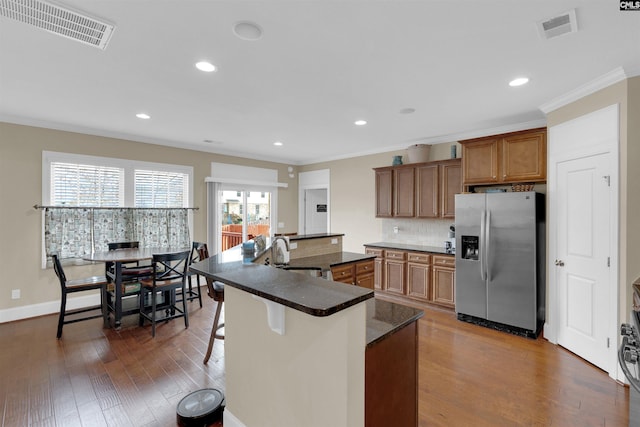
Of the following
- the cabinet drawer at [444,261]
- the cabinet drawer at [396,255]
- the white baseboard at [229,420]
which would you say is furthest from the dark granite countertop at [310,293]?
the cabinet drawer at [396,255]

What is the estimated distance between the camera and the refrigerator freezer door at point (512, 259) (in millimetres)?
3430

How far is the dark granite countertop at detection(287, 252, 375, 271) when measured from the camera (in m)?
3.26

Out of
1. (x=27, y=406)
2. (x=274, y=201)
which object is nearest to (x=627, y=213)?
(x=27, y=406)

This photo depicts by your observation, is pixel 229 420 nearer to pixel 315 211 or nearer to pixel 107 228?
pixel 107 228

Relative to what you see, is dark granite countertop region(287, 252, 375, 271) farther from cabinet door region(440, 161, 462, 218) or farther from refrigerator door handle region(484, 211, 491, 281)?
cabinet door region(440, 161, 462, 218)

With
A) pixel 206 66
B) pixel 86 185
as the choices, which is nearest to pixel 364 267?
pixel 206 66

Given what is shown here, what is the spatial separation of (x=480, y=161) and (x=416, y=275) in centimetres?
191

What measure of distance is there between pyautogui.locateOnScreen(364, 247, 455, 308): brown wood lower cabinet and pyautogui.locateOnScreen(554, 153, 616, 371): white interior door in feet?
4.25

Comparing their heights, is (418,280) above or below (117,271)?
below

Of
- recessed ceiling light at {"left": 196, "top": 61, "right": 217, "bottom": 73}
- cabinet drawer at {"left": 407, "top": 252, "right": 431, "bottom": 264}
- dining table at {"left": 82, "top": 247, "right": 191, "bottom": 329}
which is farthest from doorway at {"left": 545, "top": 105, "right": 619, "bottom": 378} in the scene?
dining table at {"left": 82, "top": 247, "right": 191, "bottom": 329}

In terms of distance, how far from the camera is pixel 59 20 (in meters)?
1.87

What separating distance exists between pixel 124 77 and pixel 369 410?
3208 millimetres

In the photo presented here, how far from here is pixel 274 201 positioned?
270 inches

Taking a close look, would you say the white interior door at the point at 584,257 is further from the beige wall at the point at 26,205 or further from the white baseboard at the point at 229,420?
the beige wall at the point at 26,205
